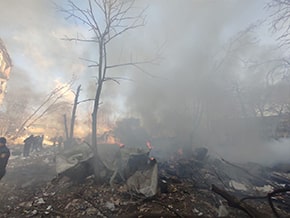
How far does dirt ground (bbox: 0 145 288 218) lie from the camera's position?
14.5 ft

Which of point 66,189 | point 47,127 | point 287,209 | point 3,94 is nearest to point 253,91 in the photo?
point 287,209

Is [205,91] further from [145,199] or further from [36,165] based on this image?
[145,199]

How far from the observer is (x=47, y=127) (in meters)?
28.5

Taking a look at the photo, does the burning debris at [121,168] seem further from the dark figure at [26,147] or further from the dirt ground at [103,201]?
the dark figure at [26,147]

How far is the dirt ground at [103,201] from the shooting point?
14.5 ft

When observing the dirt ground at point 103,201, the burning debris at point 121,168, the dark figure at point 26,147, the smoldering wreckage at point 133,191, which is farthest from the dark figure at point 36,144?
the burning debris at point 121,168

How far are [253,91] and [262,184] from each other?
683 inches

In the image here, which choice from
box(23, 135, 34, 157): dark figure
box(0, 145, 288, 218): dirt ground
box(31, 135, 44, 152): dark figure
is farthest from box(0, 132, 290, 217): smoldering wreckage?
box(31, 135, 44, 152): dark figure

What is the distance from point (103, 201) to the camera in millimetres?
5020

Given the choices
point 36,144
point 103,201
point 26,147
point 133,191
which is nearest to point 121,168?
point 133,191

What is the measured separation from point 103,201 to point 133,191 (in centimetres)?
67

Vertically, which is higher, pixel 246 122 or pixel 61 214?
pixel 246 122

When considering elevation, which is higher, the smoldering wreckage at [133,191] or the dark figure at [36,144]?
the dark figure at [36,144]

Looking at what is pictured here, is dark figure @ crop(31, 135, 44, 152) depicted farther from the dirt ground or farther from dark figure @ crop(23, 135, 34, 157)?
the dirt ground
